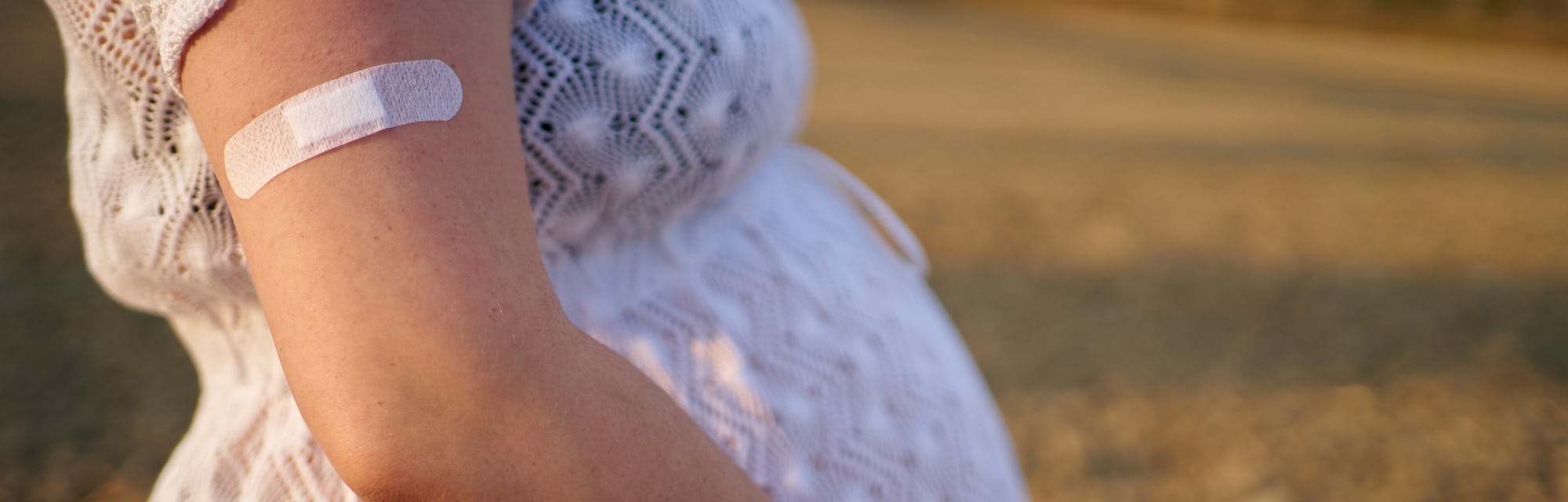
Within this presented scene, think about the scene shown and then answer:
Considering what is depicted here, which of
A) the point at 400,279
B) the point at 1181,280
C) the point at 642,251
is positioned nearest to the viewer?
the point at 400,279

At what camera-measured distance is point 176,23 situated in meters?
0.43

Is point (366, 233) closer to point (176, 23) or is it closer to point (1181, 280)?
point (176, 23)

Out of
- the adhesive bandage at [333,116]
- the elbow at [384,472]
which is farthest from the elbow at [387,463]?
the adhesive bandage at [333,116]

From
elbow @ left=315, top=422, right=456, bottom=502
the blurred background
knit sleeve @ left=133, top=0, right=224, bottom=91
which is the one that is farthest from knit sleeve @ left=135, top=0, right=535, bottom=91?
the blurred background

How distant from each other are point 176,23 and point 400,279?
0.15 meters

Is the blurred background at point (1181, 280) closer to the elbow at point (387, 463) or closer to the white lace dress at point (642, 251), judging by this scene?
the white lace dress at point (642, 251)

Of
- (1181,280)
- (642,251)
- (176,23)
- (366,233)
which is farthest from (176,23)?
(1181,280)

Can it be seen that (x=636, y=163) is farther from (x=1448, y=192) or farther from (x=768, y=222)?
(x=1448, y=192)

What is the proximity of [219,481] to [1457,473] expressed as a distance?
96.4 inches

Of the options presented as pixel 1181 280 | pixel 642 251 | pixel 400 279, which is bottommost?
pixel 1181 280

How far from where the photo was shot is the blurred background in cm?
215

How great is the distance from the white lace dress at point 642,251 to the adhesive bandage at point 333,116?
0.11 m

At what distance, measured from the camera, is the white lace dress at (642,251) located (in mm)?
593

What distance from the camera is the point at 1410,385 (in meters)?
2.54
